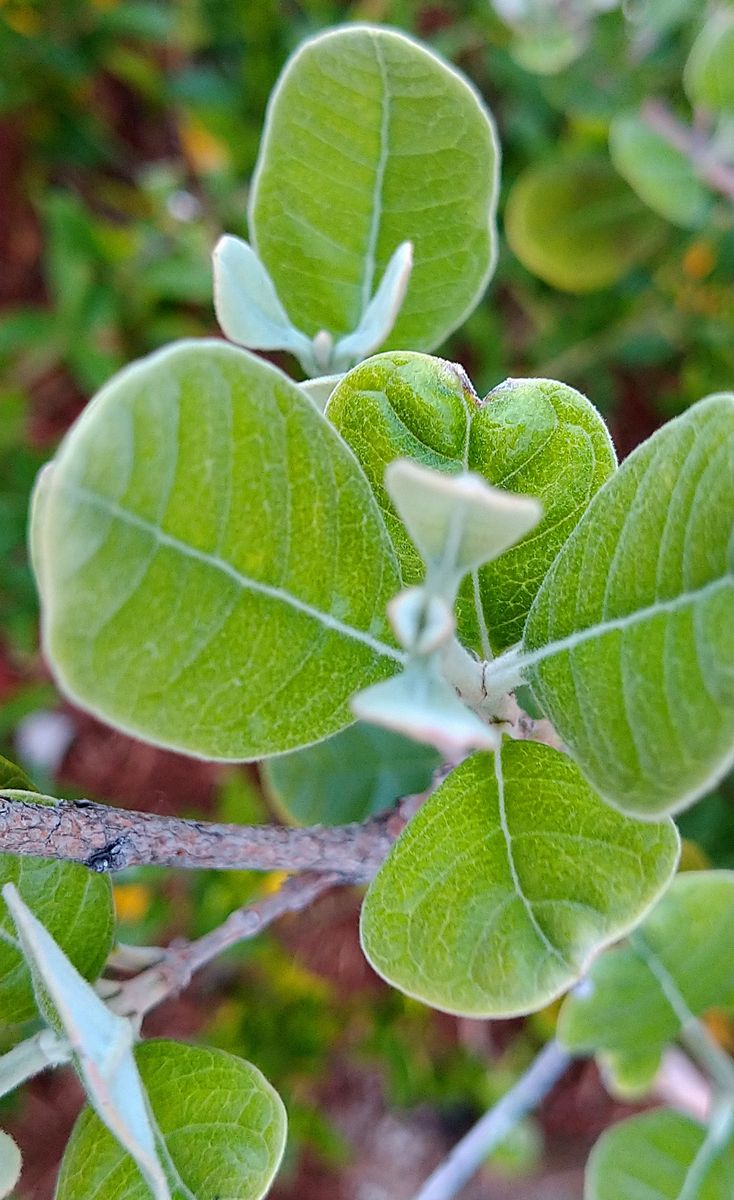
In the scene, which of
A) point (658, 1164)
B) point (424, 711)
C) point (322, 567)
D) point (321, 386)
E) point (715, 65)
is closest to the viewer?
point (424, 711)

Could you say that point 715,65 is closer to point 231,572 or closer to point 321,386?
point 321,386

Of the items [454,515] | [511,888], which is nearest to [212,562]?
[454,515]

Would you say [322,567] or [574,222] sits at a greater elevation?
[322,567]

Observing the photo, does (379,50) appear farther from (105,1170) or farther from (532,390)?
(105,1170)

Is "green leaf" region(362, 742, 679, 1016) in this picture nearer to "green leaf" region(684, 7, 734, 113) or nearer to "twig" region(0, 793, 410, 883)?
"twig" region(0, 793, 410, 883)

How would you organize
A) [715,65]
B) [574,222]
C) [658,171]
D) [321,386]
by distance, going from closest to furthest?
[321,386] → [715,65] → [658,171] → [574,222]

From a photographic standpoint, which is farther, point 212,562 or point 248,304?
point 248,304
